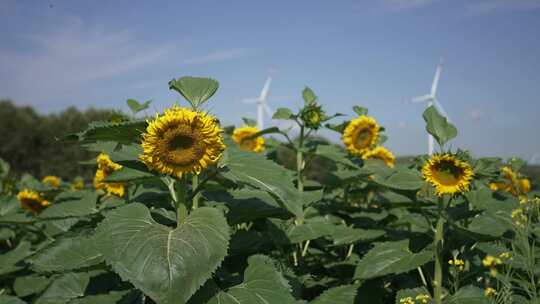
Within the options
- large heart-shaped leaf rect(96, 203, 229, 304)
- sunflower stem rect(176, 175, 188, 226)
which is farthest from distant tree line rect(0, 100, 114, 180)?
large heart-shaped leaf rect(96, 203, 229, 304)

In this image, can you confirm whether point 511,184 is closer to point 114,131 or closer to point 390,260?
point 390,260

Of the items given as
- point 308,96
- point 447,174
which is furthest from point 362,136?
point 447,174

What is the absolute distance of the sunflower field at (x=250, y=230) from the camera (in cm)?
199

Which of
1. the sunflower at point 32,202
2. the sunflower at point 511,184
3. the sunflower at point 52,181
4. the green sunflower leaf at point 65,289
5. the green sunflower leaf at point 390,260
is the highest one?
the sunflower at point 511,184

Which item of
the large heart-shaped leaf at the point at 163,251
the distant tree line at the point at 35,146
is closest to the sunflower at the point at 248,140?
the large heart-shaped leaf at the point at 163,251

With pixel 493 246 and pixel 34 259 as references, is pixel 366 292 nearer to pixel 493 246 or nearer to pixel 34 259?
pixel 493 246

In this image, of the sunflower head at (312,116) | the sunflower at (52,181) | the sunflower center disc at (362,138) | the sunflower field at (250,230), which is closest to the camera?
the sunflower field at (250,230)

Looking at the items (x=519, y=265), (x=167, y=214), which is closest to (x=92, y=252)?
(x=167, y=214)

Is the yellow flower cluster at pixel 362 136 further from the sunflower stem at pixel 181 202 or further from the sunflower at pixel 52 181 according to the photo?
the sunflower at pixel 52 181

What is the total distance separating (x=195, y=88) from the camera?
2.39 metres

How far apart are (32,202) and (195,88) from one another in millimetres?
3597

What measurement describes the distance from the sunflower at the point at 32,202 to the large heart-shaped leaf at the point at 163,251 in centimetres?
355

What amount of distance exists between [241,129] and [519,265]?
150 inches

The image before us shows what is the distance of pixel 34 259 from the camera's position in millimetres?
2547
